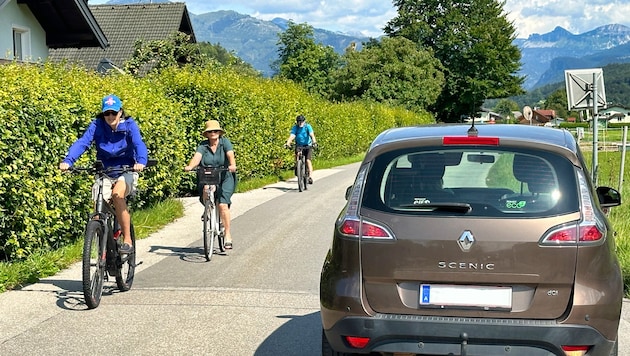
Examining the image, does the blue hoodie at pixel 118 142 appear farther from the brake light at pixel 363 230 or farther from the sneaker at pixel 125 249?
the brake light at pixel 363 230

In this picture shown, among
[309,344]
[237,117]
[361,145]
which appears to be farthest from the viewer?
[361,145]

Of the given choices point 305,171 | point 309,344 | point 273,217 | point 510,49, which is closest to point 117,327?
point 309,344

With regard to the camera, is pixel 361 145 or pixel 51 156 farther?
pixel 361 145

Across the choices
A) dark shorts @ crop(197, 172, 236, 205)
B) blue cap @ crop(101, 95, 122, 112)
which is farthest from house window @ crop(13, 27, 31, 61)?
blue cap @ crop(101, 95, 122, 112)

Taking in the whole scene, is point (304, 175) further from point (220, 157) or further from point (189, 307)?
point (189, 307)

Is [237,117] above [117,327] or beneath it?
above

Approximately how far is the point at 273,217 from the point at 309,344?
7990 millimetres

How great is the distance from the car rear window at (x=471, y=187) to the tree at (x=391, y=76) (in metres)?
59.9

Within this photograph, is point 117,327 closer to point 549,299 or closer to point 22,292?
point 22,292

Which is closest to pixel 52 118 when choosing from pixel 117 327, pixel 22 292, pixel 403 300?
pixel 22 292

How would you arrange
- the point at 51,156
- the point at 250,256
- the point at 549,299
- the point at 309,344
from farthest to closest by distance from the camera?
the point at 250,256 < the point at 51,156 < the point at 309,344 < the point at 549,299

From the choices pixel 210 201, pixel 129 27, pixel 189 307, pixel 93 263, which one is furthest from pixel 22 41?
pixel 129 27

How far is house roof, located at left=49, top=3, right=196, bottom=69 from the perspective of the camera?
39688mm

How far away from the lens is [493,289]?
420 cm
